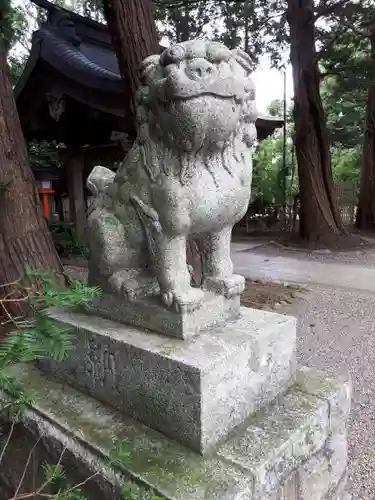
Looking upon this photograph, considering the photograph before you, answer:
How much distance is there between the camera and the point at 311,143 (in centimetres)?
739

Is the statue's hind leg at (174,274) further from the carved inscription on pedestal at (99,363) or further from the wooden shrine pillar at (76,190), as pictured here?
the wooden shrine pillar at (76,190)

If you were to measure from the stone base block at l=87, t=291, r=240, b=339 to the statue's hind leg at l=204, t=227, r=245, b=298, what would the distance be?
1.3 inches

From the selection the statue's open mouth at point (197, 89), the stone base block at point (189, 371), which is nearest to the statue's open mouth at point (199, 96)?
the statue's open mouth at point (197, 89)

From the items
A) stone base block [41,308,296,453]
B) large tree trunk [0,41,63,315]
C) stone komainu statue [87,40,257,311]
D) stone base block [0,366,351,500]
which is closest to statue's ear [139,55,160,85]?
stone komainu statue [87,40,257,311]

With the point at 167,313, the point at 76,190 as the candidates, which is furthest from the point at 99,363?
the point at 76,190

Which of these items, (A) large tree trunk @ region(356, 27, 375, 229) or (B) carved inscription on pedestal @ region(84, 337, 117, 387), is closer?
(B) carved inscription on pedestal @ region(84, 337, 117, 387)

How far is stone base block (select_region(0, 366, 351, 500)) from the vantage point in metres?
1.14

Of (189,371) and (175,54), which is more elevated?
(175,54)

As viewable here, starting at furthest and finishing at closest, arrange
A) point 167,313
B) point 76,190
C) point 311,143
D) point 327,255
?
point 76,190
point 311,143
point 327,255
point 167,313

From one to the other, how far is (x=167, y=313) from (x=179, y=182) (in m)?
0.42

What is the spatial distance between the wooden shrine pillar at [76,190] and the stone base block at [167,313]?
607cm

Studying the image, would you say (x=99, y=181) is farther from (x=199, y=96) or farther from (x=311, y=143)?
(x=311, y=143)

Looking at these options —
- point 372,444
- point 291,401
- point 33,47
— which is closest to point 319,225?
point 33,47

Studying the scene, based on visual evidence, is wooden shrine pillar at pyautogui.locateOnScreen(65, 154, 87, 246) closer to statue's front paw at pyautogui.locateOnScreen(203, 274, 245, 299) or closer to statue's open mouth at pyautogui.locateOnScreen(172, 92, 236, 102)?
statue's front paw at pyautogui.locateOnScreen(203, 274, 245, 299)
